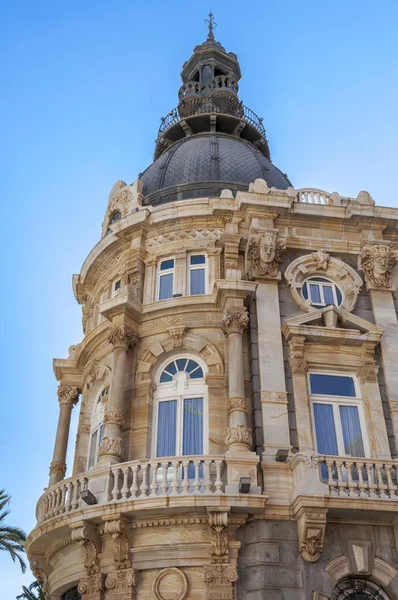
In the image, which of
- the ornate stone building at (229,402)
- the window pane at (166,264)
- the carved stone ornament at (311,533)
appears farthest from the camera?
the window pane at (166,264)

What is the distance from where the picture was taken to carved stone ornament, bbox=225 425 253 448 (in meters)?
17.9

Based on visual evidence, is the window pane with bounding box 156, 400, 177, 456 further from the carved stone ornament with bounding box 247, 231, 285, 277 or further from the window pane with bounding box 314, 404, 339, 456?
the carved stone ornament with bounding box 247, 231, 285, 277

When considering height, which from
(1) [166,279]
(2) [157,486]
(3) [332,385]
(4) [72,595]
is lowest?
(4) [72,595]

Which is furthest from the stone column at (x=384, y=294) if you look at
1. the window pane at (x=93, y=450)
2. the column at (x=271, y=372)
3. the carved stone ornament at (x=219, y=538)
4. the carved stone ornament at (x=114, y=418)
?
the window pane at (x=93, y=450)

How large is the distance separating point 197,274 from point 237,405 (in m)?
5.97

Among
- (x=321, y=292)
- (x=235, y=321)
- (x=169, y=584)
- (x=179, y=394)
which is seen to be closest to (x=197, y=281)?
(x=235, y=321)

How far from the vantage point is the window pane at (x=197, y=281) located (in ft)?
74.2

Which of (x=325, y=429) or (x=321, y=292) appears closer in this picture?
(x=325, y=429)

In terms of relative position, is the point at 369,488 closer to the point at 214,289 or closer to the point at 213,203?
the point at 214,289

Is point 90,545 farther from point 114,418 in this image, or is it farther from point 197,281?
point 197,281

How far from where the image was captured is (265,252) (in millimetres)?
21656

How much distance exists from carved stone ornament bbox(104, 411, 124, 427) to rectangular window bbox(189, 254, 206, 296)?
17.3 ft

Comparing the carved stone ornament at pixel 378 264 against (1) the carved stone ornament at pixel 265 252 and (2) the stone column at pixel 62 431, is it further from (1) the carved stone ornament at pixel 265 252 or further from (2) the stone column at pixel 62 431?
(2) the stone column at pixel 62 431

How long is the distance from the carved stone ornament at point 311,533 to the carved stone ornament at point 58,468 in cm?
1016
